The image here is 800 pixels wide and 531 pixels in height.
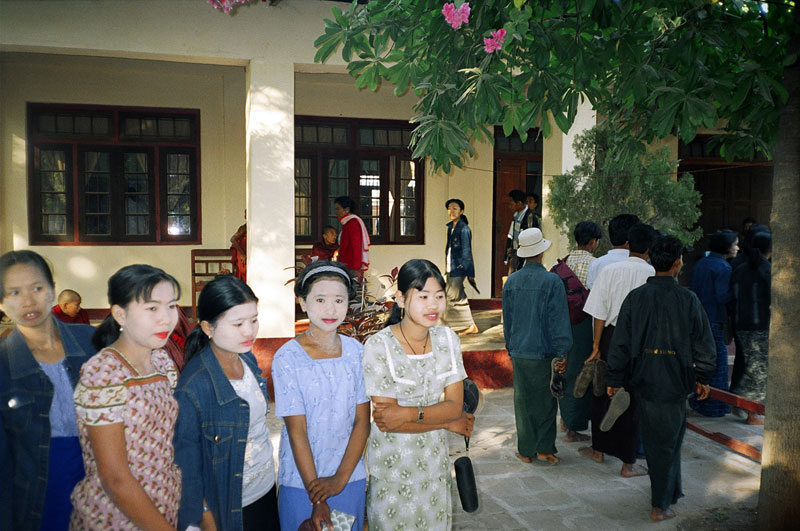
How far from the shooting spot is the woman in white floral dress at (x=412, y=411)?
8.73ft

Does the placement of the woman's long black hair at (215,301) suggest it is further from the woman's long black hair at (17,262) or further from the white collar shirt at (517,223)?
the white collar shirt at (517,223)

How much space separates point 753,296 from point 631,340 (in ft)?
8.04

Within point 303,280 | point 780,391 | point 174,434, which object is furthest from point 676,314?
point 174,434

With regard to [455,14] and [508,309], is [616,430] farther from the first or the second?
[455,14]

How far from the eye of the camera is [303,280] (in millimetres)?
2676

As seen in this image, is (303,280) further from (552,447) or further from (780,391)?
(552,447)

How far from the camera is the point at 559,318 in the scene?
4.98 metres

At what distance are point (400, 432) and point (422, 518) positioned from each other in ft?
1.22

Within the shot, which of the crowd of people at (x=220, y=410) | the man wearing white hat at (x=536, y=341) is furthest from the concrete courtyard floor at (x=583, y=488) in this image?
the crowd of people at (x=220, y=410)

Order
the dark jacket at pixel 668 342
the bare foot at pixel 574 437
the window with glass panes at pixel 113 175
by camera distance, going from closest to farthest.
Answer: the dark jacket at pixel 668 342 → the bare foot at pixel 574 437 → the window with glass panes at pixel 113 175

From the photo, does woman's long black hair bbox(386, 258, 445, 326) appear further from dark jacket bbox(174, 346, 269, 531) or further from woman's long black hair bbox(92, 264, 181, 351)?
woman's long black hair bbox(92, 264, 181, 351)

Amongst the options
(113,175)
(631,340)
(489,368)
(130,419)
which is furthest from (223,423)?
(113,175)

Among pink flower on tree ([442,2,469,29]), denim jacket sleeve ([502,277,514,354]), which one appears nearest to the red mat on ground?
denim jacket sleeve ([502,277,514,354])

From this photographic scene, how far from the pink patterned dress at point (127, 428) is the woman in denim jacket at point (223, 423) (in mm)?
59
